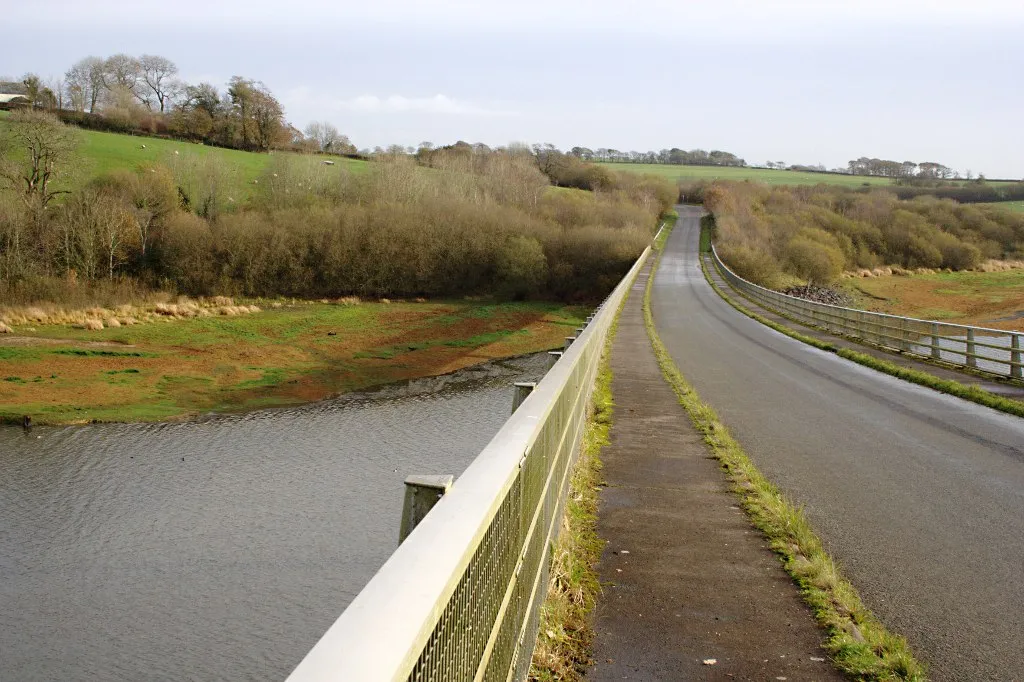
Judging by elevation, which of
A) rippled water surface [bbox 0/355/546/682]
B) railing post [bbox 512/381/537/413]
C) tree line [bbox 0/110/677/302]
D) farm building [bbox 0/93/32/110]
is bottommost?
rippled water surface [bbox 0/355/546/682]

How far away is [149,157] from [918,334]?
273 feet

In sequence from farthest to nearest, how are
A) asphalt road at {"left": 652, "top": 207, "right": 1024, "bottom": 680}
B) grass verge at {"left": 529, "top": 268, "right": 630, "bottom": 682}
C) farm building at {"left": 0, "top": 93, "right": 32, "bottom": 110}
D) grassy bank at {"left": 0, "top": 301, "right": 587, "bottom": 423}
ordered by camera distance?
farm building at {"left": 0, "top": 93, "right": 32, "bottom": 110} → grassy bank at {"left": 0, "top": 301, "right": 587, "bottom": 423} → asphalt road at {"left": 652, "top": 207, "right": 1024, "bottom": 680} → grass verge at {"left": 529, "top": 268, "right": 630, "bottom": 682}

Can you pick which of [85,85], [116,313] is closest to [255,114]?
[85,85]

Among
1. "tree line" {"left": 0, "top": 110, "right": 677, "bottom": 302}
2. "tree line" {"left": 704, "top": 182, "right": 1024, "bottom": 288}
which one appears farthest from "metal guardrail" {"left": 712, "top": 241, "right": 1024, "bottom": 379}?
"tree line" {"left": 0, "top": 110, "right": 677, "bottom": 302}

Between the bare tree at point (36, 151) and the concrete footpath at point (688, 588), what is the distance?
2750 inches

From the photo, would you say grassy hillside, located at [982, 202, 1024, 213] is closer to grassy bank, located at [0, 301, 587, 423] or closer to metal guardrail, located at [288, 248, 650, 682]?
grassy bank, located at [0, 301, 587, 423]

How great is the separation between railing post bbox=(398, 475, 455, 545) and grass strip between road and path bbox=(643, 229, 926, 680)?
290 cm

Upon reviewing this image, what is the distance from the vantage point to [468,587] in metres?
2.32

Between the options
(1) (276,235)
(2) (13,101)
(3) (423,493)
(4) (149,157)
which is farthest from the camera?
(2) (13,101)

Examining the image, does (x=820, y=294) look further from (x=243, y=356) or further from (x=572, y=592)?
(x=572, y=592)

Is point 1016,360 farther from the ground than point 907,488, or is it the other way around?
point 1016,360

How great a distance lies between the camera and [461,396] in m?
35.0

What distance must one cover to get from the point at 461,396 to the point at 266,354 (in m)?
14.7

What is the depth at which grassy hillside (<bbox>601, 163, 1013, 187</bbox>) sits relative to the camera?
163500 millimetres
